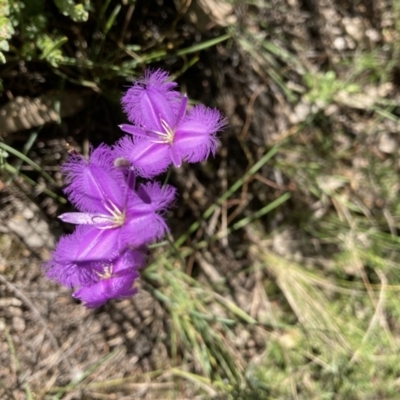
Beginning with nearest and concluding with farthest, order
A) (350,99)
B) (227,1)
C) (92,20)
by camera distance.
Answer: (92,20), (227,1), (350,99)

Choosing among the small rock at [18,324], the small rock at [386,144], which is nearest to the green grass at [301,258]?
the small rock at [386,144]

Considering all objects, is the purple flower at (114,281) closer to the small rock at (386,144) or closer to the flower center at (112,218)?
the flower center at (112,218)

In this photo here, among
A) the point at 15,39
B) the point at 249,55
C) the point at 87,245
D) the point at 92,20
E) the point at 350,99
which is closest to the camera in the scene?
the point at 87,245

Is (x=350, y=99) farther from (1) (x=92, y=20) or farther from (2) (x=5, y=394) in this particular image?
(2) (x=5, y=394)

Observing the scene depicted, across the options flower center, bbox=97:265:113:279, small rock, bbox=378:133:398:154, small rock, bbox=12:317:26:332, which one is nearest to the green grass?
small rock, bbox=378:133:398:154

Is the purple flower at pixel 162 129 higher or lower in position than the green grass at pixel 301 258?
higher

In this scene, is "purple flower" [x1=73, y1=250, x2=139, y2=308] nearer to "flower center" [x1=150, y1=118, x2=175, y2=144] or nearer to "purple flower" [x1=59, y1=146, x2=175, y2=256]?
"purple flower" [x1=59, y1=146, x2=175, y2=256]

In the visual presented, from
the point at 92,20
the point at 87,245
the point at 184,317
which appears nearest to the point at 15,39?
the point at 92,20
